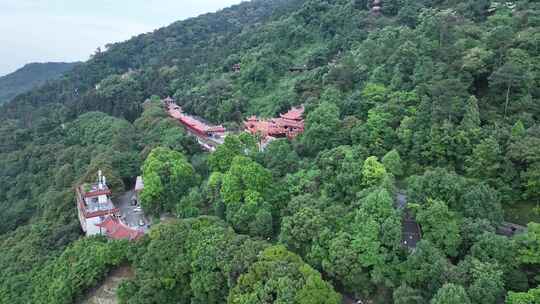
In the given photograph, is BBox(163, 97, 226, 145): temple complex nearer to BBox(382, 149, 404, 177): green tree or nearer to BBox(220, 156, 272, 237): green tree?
BBox(220, 156, 272, 237): green tree

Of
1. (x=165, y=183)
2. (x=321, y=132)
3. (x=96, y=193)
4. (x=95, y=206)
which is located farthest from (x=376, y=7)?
(x=95, y=206)

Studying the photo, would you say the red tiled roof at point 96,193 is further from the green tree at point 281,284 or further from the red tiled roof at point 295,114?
the green tree at point 281,284

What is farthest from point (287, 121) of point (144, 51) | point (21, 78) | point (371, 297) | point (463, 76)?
point (21, 78)

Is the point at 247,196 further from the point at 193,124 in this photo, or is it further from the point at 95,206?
the point at 193,124

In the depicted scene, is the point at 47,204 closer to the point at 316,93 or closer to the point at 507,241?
the point at 316,93

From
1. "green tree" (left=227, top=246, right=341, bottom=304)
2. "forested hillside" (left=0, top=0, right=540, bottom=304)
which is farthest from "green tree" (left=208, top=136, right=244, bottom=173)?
"green tree" (left=227, top=246, right=341, bottom=304)

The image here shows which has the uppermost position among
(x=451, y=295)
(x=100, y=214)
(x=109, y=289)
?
(x=451, y=295)

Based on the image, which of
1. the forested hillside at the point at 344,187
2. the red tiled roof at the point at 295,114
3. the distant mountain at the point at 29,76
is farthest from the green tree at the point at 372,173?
the distant mountain at the point at 29,76
